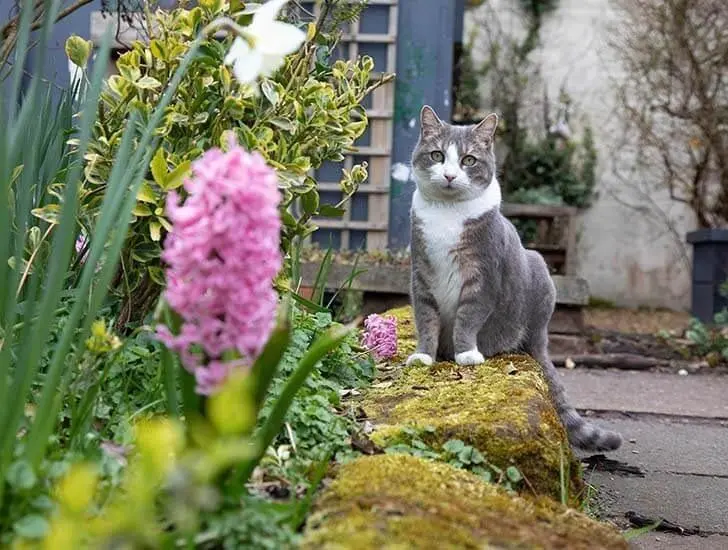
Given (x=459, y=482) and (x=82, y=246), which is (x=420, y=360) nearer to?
(x=82, y=246)

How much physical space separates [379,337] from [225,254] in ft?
5.31

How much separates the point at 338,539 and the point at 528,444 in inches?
28.5

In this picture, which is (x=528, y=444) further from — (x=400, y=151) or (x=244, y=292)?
(x=400, y=151)

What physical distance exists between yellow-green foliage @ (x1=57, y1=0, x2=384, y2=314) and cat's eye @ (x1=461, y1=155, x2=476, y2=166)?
501 millimetres

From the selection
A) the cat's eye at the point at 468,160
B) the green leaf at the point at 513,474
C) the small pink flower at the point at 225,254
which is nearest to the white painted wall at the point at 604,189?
the cat's eye at the point at 468,160

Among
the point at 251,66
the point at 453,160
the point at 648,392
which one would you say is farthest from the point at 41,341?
the point at 648,392

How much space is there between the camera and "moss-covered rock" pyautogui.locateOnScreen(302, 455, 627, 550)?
1.12 meters

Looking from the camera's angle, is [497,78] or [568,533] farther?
[497,78]

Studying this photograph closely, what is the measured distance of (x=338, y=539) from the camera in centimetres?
109

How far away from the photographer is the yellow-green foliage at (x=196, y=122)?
196 cm

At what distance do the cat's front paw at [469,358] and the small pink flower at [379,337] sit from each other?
19 cm

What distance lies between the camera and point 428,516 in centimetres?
120

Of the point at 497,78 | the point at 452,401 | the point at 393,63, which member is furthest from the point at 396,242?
the point at 452,401

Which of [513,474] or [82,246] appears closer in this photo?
[513,474]
